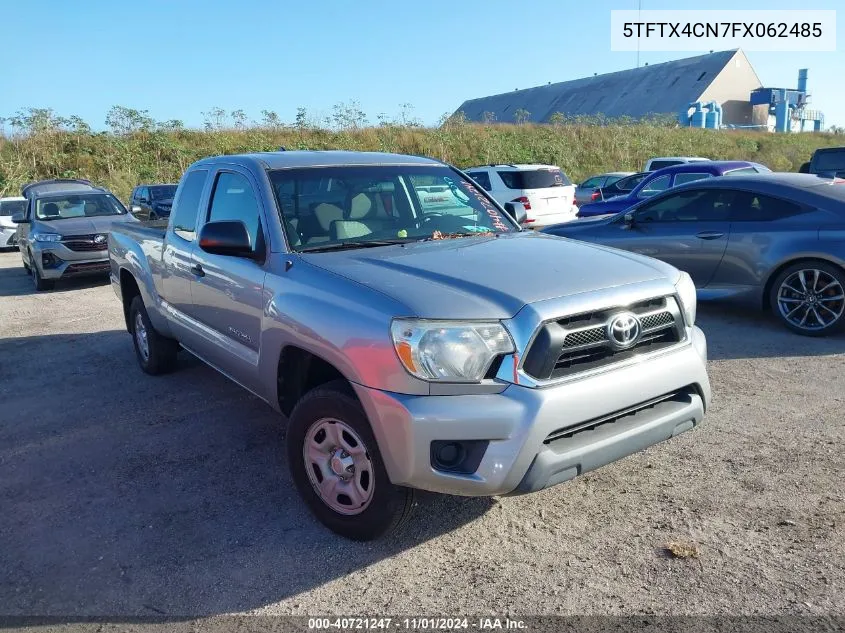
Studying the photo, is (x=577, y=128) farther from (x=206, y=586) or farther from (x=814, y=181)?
(x=206, y=586)

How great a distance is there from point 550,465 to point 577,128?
38.8 m

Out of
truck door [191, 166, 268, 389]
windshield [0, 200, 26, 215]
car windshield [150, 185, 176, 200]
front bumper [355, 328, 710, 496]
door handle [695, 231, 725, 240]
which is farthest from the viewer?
car windshield [150, 185, 176, 200]

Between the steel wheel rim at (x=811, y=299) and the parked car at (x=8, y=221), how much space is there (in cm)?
1798

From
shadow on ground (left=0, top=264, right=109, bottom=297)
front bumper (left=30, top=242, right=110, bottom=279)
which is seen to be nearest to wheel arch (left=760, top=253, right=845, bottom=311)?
front bumper (left=30, top=242, right=110, bottom=279)

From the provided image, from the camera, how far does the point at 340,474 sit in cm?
329

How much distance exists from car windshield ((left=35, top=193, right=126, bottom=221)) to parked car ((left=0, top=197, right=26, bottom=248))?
20.9 feet

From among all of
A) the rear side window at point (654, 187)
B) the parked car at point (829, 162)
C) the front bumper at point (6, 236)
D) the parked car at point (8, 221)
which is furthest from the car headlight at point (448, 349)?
the front bumper at point (6, 236)

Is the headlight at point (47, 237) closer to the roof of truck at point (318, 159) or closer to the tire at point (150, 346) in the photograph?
the tire at point (150, 346)

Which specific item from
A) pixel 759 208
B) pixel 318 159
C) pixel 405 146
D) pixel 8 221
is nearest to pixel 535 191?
pixel 759 208

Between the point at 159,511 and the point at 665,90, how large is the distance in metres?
57.9

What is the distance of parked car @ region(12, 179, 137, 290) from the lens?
11148mm

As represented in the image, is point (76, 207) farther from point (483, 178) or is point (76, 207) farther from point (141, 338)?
point (483, 178)

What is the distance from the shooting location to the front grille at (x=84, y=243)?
11225 millimetres

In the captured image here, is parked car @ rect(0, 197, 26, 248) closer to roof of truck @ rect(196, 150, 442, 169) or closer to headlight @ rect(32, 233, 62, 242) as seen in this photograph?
headlight @ rect(32, 233, 62, 242)
